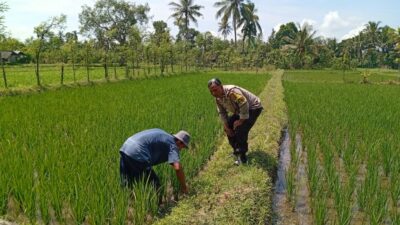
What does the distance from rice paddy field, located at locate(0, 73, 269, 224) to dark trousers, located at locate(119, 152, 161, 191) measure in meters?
0.11

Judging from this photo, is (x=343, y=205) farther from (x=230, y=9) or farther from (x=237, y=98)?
(x=230, y=9)

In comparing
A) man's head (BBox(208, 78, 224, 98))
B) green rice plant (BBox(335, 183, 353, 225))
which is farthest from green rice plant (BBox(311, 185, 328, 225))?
man's head (BBox(208, 78, 224, 98))

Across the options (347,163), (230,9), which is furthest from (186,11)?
(347,163)

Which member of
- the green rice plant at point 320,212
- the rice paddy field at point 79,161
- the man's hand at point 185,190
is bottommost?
the green rice plant at point 320,212

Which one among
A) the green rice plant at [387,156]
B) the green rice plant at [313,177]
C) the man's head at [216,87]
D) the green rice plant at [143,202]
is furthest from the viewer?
the green rice plant at [387,156]

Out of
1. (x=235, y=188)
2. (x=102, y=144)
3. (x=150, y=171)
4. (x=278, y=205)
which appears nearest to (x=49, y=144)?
(x=102, y=144)

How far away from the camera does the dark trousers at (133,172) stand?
145 inches

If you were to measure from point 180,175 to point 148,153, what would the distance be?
365mm

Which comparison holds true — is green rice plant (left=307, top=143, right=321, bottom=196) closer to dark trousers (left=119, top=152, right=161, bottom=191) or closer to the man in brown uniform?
the man in brown uniform

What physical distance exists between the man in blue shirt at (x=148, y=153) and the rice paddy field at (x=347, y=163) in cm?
139

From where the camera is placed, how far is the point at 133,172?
3779 millimetres

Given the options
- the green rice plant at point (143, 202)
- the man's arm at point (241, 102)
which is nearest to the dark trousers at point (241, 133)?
the man's arm at point (241, 102)

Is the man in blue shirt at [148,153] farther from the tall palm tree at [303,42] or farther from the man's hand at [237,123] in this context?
the tall palm tree at [303,42]

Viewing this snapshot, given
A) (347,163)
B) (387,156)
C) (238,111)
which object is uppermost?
(238,111)
